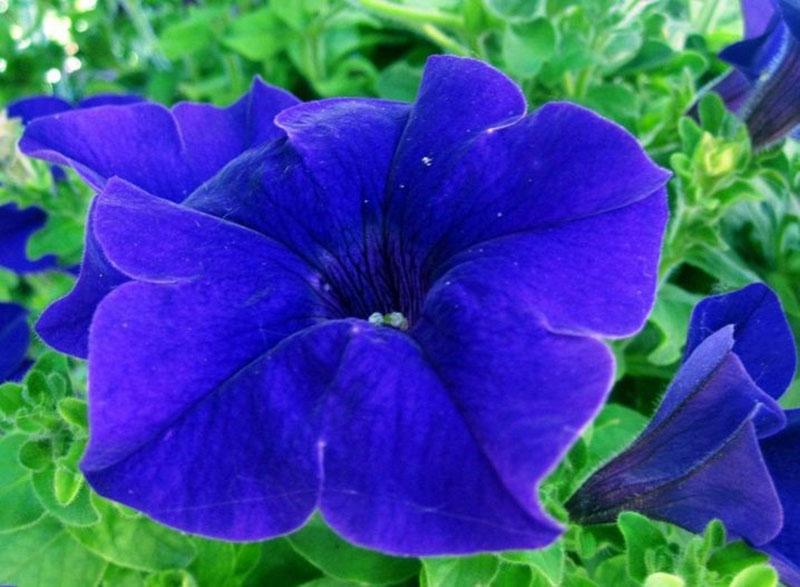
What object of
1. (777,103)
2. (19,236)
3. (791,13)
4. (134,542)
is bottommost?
(19,236)

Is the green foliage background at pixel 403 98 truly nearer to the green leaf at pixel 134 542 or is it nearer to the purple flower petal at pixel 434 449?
the green leaf at pixel 134 542

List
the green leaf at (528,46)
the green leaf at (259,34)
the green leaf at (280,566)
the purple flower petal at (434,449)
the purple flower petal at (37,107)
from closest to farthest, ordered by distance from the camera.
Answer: the purple flower petal at (434,449)
the green leaf at (280,566)
the green leaf at (528,46)
the purple flower petal at (37,107)
the green leaf at (259,34)

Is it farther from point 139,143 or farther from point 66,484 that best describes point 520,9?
point 66,484

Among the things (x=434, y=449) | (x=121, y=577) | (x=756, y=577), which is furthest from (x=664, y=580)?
(x=121, y=577)

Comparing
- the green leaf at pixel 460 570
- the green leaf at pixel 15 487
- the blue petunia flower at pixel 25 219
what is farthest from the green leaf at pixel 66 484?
the blue petunia flower at pixel 25 219

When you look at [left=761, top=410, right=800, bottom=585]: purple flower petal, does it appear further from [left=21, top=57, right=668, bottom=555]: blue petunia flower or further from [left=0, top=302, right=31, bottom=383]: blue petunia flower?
[left=0, top=302, right=31, bottom=383]: blue petunia flower

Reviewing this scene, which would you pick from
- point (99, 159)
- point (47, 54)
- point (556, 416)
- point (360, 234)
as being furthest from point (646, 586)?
point (47, 54)
